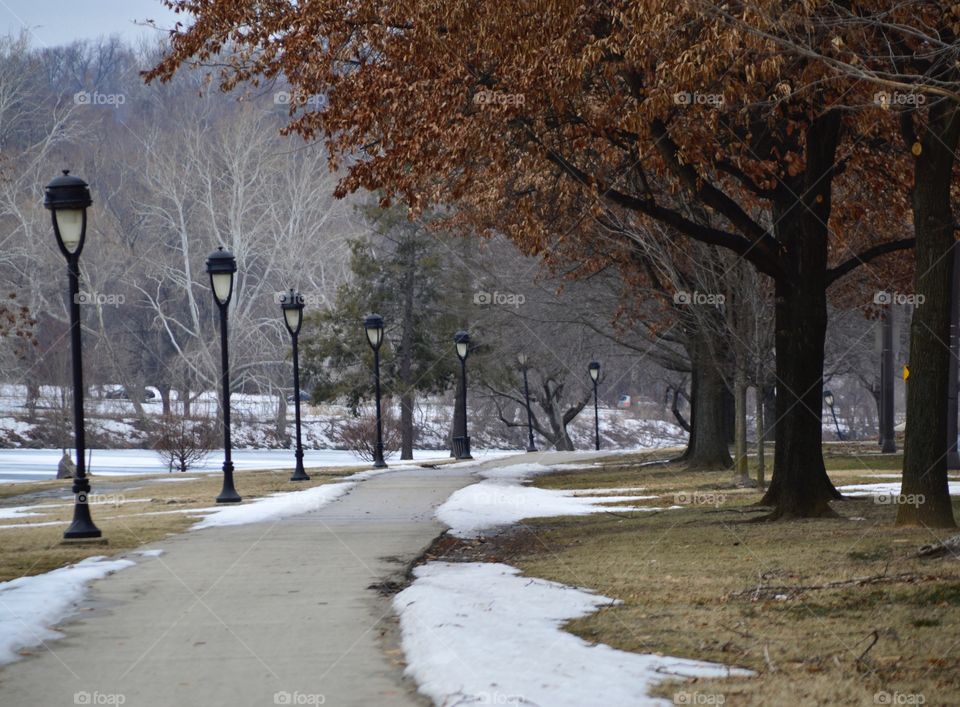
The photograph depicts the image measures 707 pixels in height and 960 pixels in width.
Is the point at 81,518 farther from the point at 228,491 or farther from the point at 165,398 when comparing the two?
the point at 165,398

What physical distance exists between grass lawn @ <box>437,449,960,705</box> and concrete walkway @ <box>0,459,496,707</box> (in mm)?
1306

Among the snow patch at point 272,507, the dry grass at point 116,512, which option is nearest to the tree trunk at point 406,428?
the dry grass at point 116,512

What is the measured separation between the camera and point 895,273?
67.9 feet

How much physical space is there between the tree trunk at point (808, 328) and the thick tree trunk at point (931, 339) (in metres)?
1.84

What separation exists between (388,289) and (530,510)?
1246 inches

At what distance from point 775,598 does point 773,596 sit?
0.26 ft

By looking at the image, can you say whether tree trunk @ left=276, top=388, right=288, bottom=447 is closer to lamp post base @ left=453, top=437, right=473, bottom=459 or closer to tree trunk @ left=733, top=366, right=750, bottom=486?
lamp post base @ left=453, top=437, right=473, bottom=459

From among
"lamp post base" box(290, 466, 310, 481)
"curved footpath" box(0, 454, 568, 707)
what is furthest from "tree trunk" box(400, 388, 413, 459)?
"curved footpath" box(0, 454, 568, 707)

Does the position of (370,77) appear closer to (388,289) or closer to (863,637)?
(863,637)

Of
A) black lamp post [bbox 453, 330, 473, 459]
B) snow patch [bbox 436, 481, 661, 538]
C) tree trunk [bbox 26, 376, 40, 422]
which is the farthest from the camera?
tree trunk [bbox 26, 376, 40, 422]

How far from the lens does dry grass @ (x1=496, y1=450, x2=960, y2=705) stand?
580 cm

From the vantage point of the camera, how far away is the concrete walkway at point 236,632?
241 inches

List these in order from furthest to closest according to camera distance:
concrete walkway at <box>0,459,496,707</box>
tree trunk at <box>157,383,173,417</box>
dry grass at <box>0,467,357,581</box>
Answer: tree trunk at <box>157,383,173,417</box> < dry grass at <box>0,467,357,581</box> < concrete walkway at <box>0,459,496,707</box>

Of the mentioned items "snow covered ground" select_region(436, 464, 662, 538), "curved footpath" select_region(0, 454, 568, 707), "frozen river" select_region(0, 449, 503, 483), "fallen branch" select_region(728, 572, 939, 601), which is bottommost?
"frozen river" select_region(0, 449, 503, 483)
